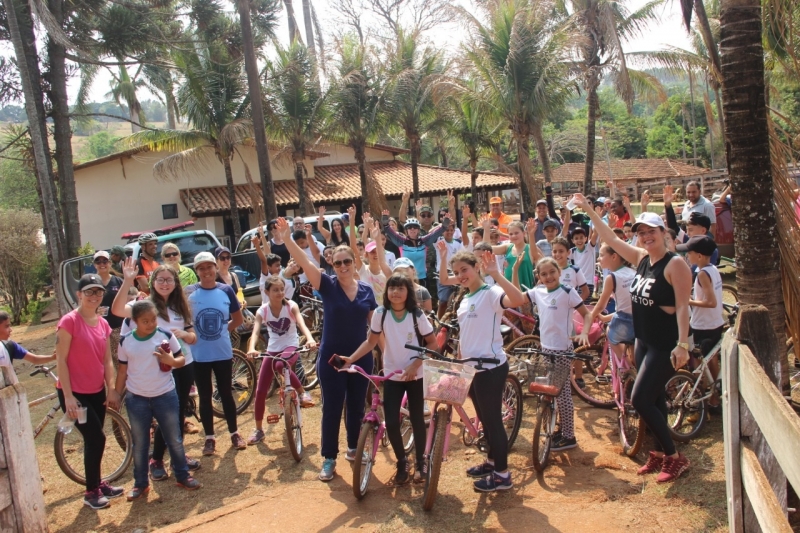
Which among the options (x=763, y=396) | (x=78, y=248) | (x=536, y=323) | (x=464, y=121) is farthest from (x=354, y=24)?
(x=763, y=396)

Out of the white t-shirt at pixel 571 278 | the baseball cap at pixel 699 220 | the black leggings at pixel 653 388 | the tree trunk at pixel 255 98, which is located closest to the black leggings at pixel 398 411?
the black leggings at pixel 653 388

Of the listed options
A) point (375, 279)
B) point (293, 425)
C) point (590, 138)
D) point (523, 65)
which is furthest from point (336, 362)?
point (590, 138)

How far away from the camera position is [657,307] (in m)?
4.88

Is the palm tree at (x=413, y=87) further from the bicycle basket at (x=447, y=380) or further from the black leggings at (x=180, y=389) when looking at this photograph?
the bicycle basket at (x=447, y=380)

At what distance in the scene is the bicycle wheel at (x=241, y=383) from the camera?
7762 mm

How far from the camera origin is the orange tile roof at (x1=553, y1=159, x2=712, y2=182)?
148 ft

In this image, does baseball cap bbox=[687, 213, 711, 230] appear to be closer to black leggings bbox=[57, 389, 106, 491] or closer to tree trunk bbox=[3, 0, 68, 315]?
black leggings bbox=[57, 389, 106, 491]

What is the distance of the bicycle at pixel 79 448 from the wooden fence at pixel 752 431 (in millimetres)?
5102

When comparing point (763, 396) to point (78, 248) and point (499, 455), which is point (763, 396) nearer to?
point (499, 455)

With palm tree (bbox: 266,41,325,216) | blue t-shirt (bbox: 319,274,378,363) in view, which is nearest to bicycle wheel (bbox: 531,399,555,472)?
blue t-shirt (bbox: 319,274,378,363)

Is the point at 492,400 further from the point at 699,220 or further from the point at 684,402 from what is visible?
the point at 699,220

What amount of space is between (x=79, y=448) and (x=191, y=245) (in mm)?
6067

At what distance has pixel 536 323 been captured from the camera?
8203 millimetres

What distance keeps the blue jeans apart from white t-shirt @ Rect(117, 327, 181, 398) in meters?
0.07
